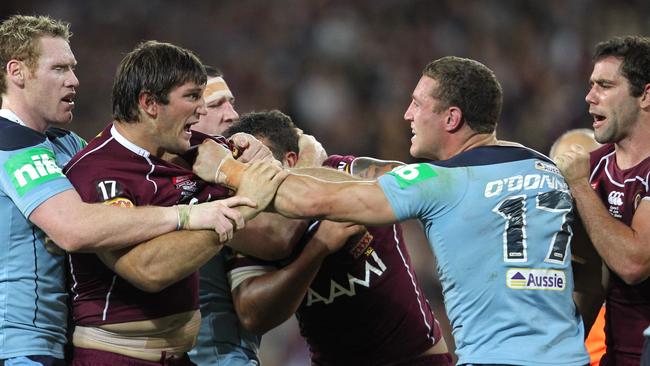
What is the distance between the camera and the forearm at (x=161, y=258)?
4273 millimetres

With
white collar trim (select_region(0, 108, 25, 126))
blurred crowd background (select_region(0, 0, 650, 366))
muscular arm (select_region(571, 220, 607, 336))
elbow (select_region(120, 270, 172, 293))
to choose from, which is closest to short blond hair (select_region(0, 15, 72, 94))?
white collar trim (select_region(0, 108, 25, 126))

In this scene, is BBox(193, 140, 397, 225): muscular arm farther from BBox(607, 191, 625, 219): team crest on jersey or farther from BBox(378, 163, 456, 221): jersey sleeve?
BBox(607, 191, 625, 219): team crest on jersey

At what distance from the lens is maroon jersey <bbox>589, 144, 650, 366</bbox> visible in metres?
5.07

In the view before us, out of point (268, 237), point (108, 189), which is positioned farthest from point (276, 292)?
point (108, 189)

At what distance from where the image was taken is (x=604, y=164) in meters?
5.42

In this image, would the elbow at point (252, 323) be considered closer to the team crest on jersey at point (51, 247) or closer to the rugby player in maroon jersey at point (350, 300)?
the rugby player in maroon jersey at point (350, 300)

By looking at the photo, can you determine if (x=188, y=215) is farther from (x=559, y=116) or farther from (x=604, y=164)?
(x=559, y=116)

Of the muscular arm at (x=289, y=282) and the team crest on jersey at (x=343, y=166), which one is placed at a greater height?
the team crest on jersey at (x=343, y=166)

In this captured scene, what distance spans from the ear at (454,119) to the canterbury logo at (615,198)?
105cm

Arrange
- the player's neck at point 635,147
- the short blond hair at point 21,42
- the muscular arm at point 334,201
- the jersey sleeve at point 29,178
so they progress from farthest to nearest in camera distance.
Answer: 1. the player's neck at point 635,147
2. the short blond hair at point 21,42
3. the muscular arm at point 334,201
4. the jersey sleeve at point 29,178

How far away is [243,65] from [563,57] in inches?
181

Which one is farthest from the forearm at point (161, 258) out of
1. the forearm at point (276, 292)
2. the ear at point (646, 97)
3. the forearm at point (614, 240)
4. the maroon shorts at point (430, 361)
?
the ear at point (646, 97)

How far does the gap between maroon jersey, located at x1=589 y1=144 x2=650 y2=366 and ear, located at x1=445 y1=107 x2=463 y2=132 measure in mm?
1060

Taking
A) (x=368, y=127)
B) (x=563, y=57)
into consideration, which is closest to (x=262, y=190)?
(x=368, y=127)
